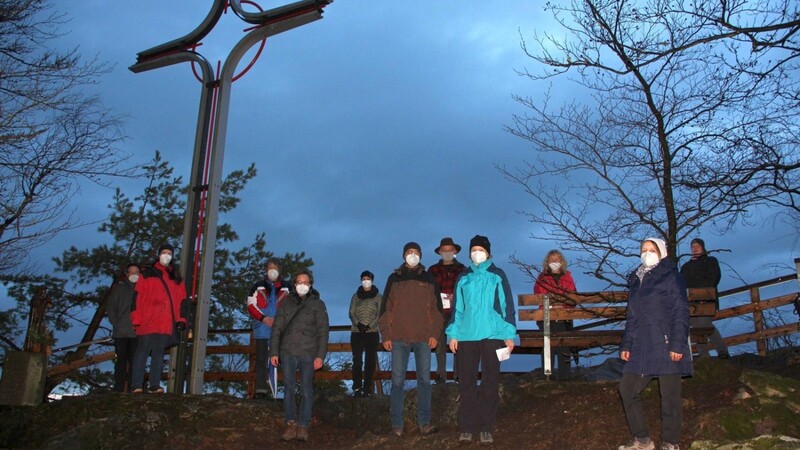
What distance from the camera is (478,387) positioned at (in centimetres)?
696

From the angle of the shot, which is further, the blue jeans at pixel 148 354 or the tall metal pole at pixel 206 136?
the tall metal pole at pixel 206 136

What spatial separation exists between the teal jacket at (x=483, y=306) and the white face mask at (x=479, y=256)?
37 mm

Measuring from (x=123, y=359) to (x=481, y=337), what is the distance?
216 inches

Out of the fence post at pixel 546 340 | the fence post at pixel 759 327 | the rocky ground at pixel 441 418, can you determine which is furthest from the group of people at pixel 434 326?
the fence post at pixel 759 327

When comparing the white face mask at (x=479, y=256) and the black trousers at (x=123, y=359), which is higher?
the white face mask at (x=479, y=256)

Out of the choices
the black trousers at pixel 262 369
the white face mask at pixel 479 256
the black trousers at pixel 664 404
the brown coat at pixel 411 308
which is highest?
the white face mask at pixel 479 256

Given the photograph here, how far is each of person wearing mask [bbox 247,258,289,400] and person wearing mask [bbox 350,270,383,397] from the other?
109cm

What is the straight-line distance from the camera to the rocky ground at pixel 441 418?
21.8ft

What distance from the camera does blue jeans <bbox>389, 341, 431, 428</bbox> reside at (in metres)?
7.58

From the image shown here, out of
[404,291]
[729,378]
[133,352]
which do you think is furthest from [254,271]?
[729,378]

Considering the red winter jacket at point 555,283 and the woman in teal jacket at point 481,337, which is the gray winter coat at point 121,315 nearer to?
the woman in teal jacket at point 481,337

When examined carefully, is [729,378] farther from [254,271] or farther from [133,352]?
[254,271]

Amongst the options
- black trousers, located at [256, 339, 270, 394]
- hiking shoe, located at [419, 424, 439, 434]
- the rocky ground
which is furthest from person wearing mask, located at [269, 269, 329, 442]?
black trousers, located at [256, 339, 270, 394]

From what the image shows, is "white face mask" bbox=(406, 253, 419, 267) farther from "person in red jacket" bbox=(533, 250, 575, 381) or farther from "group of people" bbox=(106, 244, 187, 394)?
"group of people" bbox=(106, 244, 187, 394)
